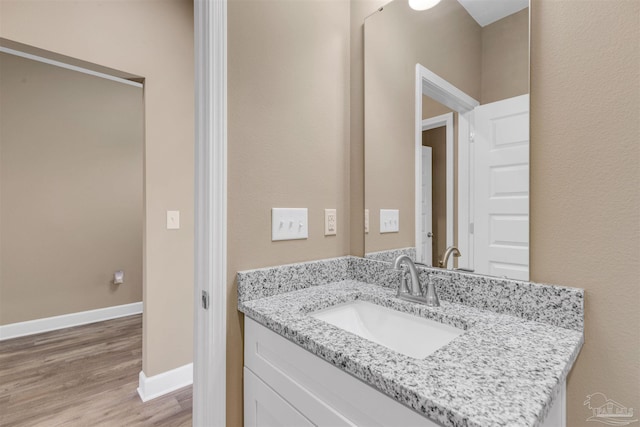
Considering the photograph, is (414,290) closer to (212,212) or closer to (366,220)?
(366,220)

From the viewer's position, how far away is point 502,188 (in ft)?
2.95

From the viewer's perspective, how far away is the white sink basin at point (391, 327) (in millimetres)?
873

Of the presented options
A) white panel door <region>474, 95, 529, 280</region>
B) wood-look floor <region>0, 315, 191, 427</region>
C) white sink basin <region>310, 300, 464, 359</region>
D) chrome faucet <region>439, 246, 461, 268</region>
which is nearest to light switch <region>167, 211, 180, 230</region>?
wood-look floor <region>0, 315, 191, 427</region>

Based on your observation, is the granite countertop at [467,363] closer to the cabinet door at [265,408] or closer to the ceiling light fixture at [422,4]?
the cabinet door at [265,408]

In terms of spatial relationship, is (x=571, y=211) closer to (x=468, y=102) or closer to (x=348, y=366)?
(x=468, y=102)

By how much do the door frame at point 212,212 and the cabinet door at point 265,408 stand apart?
0.27 ft

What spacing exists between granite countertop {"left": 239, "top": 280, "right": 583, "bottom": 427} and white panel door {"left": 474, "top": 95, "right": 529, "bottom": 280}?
6.8 inches

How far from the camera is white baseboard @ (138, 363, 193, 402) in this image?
1852 mm

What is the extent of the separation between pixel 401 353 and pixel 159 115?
1998 millimetres

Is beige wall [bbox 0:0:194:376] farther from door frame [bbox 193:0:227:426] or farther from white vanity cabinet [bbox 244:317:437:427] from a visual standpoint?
white vanity cabinet [bbox 244:317:437:427]

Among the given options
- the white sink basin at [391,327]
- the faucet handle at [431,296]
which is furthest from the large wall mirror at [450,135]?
the white sink basin at [391,327]

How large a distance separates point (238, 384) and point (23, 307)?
312 cm

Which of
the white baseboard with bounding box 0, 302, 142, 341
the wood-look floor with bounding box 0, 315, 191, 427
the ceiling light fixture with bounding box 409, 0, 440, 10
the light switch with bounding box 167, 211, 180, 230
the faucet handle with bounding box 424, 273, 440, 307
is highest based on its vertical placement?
the ceiling light fixture with bounding box 409, 0, 440, 10

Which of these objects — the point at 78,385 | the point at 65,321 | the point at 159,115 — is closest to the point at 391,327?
the point at 159,115
